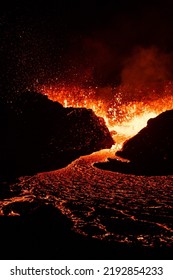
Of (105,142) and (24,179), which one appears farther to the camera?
(105,142)

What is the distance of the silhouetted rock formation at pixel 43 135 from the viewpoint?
15.2 m

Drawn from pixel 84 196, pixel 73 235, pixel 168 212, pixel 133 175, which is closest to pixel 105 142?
pixel 133 175

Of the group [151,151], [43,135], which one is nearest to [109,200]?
[151,151]

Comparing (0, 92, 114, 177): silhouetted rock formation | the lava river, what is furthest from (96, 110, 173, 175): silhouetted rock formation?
(0, 92, 114, 177): silhouetted rock formation

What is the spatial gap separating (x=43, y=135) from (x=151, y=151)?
20.9 ft

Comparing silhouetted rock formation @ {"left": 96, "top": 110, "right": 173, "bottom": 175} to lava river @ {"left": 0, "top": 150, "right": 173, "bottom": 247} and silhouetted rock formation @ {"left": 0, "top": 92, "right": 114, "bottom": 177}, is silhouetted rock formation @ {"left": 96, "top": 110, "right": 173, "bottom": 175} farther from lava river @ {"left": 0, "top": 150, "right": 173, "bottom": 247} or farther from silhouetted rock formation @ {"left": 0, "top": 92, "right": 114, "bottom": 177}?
silhouetted rock formation @ {"left": 0, "top": 92, "right": 114, "bottom": 177}

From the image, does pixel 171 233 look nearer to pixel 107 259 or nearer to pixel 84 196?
pixel 107 259

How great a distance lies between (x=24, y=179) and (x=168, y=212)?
6.68 meters

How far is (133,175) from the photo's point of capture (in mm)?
11781

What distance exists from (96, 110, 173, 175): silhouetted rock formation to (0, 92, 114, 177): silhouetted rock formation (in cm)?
249

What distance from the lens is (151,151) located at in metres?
13.5

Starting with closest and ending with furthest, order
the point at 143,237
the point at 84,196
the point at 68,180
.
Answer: the point at 143,237, the point at 84,196, the point at 68,180

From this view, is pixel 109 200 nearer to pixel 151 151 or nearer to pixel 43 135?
pixel 151 151

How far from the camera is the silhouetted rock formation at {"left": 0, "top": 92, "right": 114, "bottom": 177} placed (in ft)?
49.7
